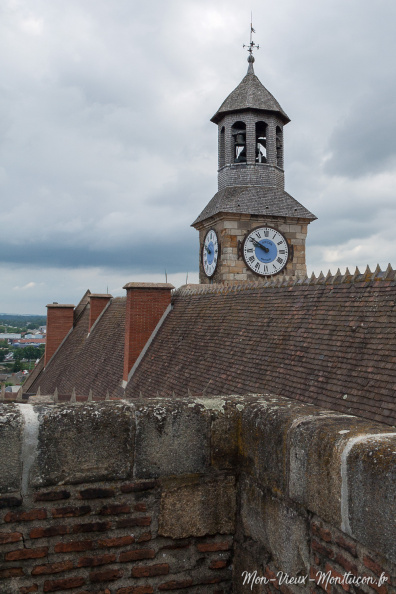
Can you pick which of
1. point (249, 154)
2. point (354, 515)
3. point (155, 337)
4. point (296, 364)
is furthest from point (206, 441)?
point (249, 154)

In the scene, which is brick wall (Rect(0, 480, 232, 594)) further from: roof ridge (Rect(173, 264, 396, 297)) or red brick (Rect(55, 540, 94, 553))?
roof ridge (Rect(173, 264, 396, 297))

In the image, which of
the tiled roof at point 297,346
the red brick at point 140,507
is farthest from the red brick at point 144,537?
the tiled roof at point 297,346

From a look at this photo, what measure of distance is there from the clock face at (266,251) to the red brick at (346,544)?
50.1ft

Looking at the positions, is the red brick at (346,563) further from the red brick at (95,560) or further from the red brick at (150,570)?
the red brick at (95,560)


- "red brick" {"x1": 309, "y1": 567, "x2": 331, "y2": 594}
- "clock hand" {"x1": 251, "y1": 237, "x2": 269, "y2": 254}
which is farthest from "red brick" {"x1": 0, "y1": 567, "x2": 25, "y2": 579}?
"clock hand" {"x1": 251, "y1": 237, "x2": 269, "y2": 254}

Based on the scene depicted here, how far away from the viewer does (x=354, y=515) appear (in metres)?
1.93

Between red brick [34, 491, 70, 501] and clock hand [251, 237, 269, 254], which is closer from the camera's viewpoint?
red brick [34, 491, 70, 501]

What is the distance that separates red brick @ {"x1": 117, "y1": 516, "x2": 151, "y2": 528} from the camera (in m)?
2.52

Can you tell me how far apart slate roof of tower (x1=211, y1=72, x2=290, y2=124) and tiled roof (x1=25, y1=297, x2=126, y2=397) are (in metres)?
8.15

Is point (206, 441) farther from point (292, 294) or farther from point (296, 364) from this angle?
point (292, 294)

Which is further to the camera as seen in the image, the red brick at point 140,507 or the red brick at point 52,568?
the red brick at point 140,507

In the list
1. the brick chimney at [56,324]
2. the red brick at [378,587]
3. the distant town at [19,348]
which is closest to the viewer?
the red brick at [378,587]

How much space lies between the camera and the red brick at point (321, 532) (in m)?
2.11

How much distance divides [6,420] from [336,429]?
1493mm
